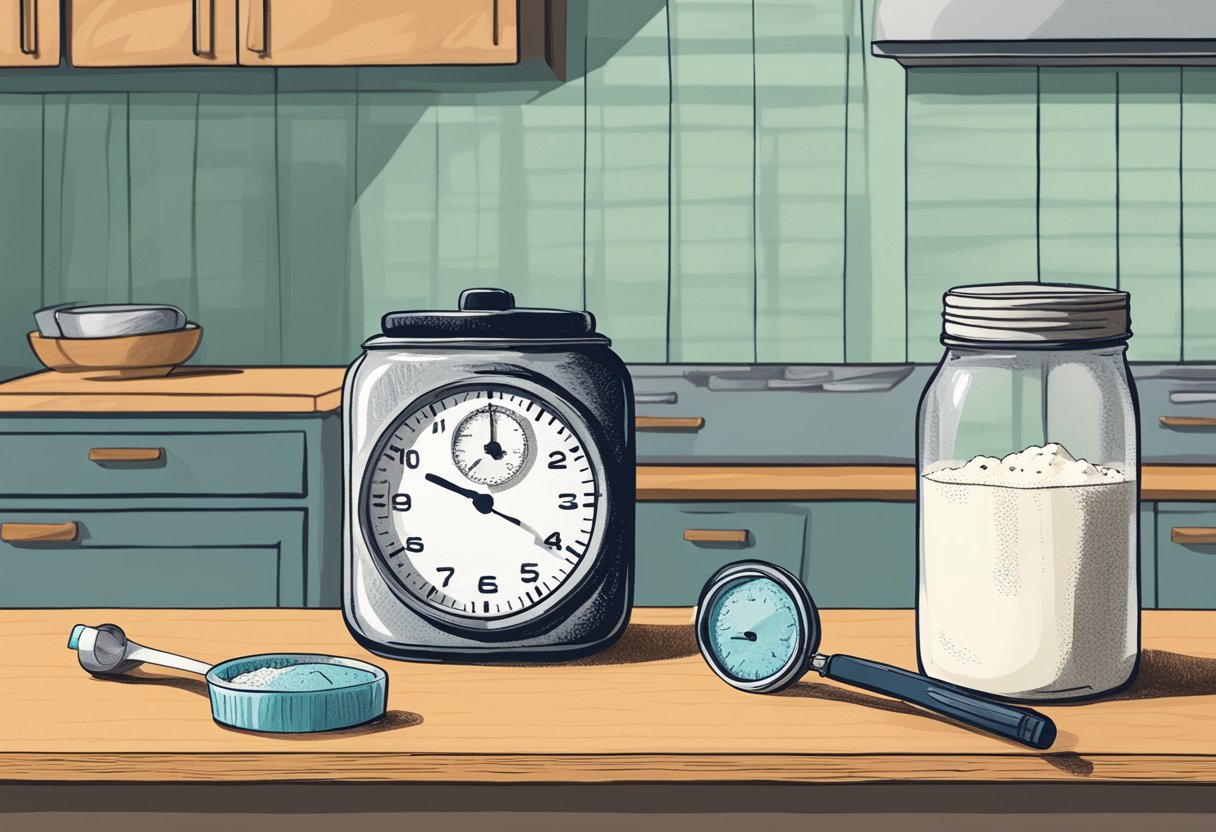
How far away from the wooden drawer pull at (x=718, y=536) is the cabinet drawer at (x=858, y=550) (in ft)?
0.39

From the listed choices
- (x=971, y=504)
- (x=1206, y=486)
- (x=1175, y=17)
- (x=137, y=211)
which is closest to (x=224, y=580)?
(x=137, y=211)

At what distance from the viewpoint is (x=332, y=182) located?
3.57 m

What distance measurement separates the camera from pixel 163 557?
2.80m

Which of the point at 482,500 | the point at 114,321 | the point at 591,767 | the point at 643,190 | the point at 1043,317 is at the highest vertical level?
the point at 643,190

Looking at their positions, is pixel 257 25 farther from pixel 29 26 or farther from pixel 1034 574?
pixel 1034 574

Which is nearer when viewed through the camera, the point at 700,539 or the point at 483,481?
the point at 483,481

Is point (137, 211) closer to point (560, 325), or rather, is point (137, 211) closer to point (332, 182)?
point (332, 182)

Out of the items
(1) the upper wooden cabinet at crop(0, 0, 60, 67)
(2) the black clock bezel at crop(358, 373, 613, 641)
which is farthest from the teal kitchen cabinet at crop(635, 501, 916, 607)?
(2) the black clock bezel at crop(358, 373, 613, 641)

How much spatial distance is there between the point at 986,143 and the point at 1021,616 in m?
2.88

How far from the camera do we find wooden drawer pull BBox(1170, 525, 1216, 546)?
8.63 feet

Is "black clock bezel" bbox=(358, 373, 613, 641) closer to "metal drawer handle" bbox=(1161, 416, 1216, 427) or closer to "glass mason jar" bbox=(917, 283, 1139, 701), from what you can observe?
"glass mason jar" bbox=(917, 283, 1139, 701)

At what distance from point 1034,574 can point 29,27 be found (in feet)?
9.72

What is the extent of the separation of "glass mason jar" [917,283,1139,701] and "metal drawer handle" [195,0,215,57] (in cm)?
265

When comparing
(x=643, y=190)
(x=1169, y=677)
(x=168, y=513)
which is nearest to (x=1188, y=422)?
(x=643, y=190)
